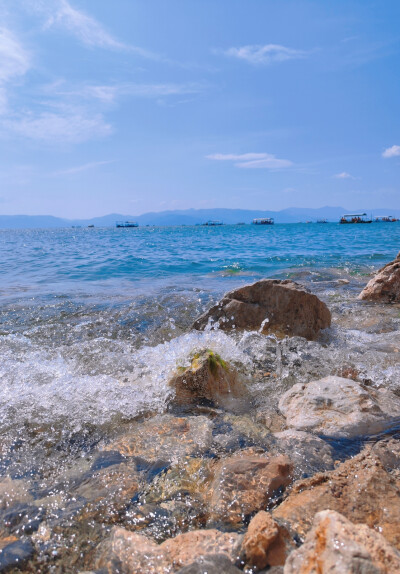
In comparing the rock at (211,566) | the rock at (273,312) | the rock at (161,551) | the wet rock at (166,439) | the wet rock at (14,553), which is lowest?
the wet rock at (14,553)

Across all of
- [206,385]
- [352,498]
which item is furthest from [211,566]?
[206,385]

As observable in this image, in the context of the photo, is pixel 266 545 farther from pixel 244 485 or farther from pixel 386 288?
pixel 386 288

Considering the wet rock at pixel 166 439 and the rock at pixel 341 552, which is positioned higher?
the rock at pixel 341 552

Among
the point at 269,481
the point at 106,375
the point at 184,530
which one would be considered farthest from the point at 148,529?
the point at 106,375

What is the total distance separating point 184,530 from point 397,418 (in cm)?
226

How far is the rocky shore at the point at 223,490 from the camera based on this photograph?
177cm

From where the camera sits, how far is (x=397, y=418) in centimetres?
338

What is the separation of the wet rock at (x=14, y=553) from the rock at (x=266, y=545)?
3.80ft

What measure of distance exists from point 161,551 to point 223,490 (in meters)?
0.62

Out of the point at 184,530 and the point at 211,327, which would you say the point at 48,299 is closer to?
the point at 211,327

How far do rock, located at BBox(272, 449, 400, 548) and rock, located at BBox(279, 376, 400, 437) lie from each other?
736 mm

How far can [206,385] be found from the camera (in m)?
3.90

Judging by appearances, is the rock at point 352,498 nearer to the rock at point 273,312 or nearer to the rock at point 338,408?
the rock at point 338,408

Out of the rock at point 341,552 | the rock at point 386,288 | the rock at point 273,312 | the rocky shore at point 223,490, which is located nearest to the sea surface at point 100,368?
the rocky shore at point 223,490
